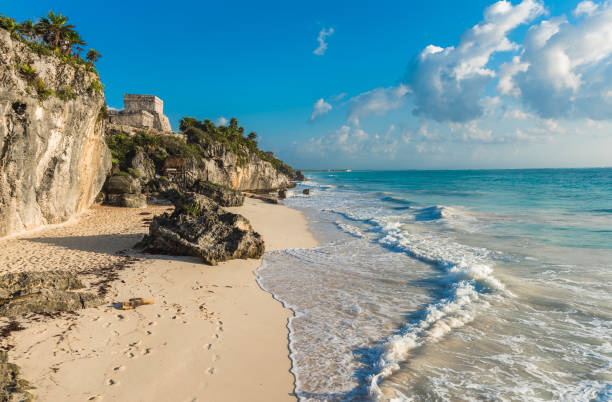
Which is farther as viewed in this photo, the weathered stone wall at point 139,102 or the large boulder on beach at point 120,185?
the weathered stone wall at point 139,102

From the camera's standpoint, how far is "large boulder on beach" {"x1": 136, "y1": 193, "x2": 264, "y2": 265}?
9.94m

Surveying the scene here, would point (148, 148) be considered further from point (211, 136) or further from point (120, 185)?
point (211, 136)

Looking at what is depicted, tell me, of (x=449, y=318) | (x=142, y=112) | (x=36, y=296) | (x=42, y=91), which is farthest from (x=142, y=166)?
(x=449, y=318)

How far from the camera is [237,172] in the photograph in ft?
142

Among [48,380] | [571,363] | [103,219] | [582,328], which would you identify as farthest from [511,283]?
[103,219]

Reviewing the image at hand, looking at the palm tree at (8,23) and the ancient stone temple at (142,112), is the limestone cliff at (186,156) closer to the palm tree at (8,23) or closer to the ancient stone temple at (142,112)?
the ancient stone temple at (142,112)

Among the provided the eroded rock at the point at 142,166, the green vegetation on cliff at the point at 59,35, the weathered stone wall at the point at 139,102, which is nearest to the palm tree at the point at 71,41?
the green vegetation on cliff at the point at 59,35

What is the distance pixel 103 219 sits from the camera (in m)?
15.9

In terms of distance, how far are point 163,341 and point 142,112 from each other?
141 feet

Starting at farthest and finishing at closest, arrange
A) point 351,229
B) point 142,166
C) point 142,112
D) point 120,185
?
point 142,112
point 142,166
point 120,185
point 351,229

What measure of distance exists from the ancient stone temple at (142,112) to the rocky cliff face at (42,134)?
26.4 m

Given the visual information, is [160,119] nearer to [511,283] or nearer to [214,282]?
[214,282]

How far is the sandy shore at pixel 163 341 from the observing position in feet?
13.4

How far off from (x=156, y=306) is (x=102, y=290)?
5.77 feet
